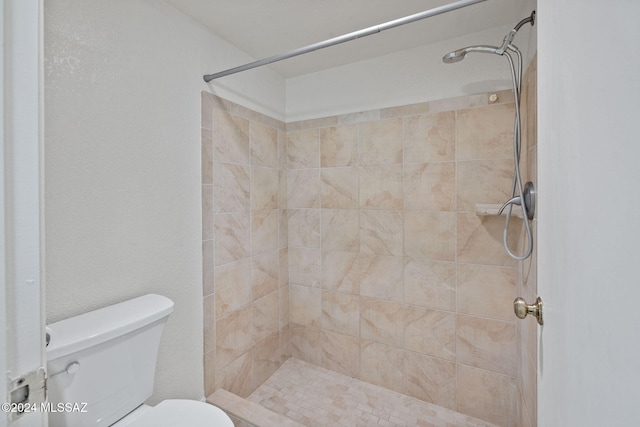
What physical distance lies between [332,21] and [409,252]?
4.68ft

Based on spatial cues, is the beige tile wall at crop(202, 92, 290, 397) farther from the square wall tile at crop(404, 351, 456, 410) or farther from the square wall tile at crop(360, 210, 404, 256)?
the square wall tile at crop(404, 351, 456, 410)

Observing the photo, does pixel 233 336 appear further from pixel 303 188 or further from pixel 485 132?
pixel 485 132

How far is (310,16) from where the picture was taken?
4.62 ft

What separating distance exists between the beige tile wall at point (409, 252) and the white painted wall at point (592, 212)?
101 centimetres

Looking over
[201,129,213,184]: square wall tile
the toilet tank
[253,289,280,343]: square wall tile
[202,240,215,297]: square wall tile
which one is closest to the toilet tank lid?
the toilet tank

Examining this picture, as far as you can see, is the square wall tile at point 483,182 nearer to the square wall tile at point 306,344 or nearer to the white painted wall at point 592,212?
the white painted wall at point 592,212

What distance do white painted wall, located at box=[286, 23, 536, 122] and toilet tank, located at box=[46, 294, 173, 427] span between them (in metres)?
1.64

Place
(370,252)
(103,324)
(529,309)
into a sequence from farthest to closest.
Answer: (370,252)
(103,324)
(529,309)

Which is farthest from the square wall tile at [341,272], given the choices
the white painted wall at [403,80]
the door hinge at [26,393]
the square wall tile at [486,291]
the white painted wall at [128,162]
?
the door hinge at [26,393]

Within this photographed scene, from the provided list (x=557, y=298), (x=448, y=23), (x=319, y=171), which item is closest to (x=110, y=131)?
(x=319, y=171)

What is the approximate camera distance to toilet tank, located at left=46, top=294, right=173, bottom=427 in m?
0.82

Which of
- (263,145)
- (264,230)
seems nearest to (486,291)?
(264,230)

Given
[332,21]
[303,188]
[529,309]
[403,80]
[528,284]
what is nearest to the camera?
[529,309]

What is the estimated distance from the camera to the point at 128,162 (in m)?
1.12
